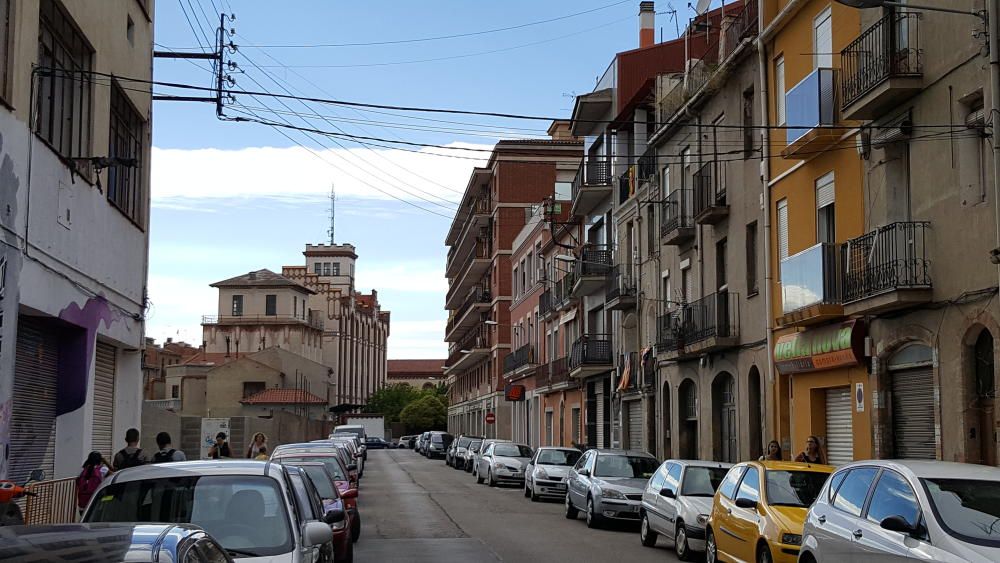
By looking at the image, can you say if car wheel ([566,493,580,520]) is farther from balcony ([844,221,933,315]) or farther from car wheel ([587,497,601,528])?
balcony ([844,221,933,315])

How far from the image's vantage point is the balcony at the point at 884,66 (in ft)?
58.8

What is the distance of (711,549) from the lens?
1545cm

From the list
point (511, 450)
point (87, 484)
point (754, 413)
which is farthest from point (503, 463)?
point (87, 484)

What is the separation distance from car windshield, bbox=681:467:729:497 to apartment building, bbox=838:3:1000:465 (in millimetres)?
2938

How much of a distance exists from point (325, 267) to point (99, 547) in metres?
142

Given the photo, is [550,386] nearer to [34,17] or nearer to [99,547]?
[34,17]

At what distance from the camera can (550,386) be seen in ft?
169

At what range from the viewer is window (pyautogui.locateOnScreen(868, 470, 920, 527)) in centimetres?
938

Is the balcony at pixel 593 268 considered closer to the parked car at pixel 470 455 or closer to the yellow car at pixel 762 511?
the parked car at pixel 470 455

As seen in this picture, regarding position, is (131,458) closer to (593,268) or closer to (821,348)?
(821,348)

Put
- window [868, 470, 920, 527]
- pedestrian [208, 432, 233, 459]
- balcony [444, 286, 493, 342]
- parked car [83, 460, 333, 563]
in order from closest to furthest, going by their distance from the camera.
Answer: parked car [83, 460, 333, 563] → window [868, 470, 920, 527] → pedestrian [208, 432, 233, 459] → balcony [444, 286, 493, 342]

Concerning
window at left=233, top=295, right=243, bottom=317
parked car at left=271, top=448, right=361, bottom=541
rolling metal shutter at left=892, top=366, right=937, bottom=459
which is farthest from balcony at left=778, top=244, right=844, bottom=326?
window at left=233, top=295, right=243, bottom=317

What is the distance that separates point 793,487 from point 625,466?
10.2 m

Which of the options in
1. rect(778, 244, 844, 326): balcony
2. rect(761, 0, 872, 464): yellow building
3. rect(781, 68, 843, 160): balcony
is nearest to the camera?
rect(778, 244, 844, 326): balcony
